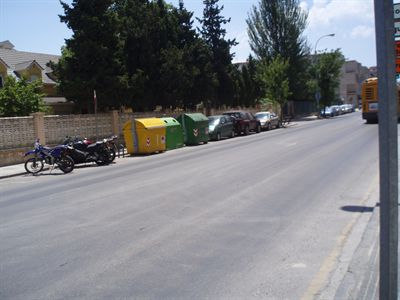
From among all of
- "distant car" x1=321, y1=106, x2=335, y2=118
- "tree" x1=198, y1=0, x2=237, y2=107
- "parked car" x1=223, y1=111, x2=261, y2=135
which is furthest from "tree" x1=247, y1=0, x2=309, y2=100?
"parked car" x1=223, y1=111, x2=261, y2=135

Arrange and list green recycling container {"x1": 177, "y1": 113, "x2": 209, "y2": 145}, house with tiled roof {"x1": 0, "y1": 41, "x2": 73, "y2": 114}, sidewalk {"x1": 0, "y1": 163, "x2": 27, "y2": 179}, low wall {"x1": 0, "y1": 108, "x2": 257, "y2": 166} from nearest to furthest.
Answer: sidewalk {"x1": 0, "y1": 163, "x2": 27, "y2": 179}, low wall {"x1": 0, "y1": 108, "x2": 257, "y2": 166}, green recycling container {"x1": 177, "y1": 113, "x2": 209, "y2": 145}, house with tiled roof {"x1": 0, "y1": 41, "x2": 73, "y2": 114}

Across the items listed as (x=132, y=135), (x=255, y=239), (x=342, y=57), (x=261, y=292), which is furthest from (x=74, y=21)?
(x=342, y=57)

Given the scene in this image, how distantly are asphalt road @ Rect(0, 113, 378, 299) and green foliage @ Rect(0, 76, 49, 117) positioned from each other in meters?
14.3

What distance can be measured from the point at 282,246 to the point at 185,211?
266 cm

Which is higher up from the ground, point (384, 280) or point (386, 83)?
point (386, 83)

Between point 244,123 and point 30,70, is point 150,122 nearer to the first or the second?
point 244,123

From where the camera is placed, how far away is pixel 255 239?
6.58 metres

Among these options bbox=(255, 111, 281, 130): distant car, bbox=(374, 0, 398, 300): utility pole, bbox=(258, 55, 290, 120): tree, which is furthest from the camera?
bbox=(258, 55, 290, 120): tree

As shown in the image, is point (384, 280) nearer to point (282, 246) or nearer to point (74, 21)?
point (282, 246)

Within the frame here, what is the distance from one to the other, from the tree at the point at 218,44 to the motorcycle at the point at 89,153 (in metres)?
23.7

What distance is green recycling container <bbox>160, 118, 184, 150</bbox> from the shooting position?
962 inches

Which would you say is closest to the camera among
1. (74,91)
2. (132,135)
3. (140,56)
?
(132,135)

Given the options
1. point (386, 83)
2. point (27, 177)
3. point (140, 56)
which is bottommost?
point (27, 177)

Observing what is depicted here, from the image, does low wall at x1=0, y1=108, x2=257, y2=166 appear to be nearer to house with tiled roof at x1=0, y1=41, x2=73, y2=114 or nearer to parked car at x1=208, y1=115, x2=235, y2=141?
parked car at x1=208, y1=115, x2=235, y2=141
